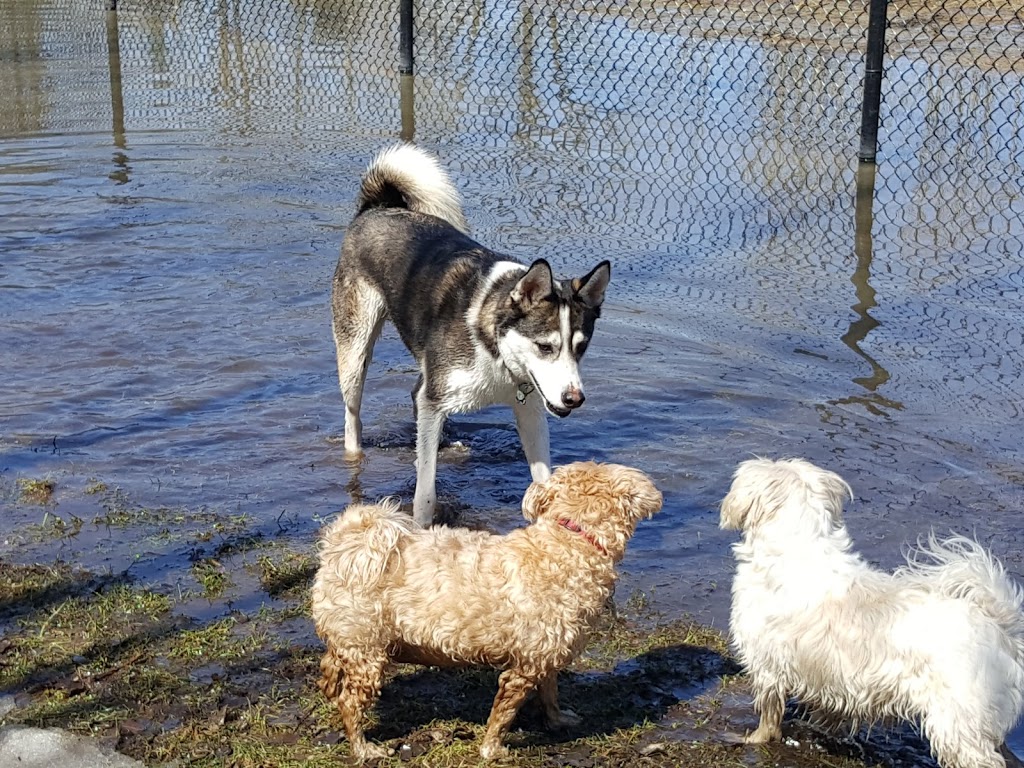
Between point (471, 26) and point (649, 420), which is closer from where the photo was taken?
point (649, 420)

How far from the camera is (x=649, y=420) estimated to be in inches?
267

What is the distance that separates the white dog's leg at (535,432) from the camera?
565 centimetres

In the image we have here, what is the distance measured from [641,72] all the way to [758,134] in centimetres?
292

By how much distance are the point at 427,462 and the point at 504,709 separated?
1.99 m

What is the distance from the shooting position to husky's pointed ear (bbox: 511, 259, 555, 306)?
531 centimetres

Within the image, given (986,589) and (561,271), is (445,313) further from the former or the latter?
(561,271)

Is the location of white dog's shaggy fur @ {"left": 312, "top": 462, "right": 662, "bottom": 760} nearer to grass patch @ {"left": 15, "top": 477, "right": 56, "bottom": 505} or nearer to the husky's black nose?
the husky's black nose

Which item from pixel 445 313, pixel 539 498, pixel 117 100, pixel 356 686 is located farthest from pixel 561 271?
pixel 117 100

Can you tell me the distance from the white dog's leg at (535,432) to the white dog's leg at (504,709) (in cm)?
182

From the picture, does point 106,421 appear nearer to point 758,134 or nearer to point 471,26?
point 758,134

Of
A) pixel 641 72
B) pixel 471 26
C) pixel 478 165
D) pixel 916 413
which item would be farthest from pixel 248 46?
pixel 916 413

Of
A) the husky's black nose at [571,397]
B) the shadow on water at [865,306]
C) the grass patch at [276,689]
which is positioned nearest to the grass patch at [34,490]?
the grass patch at [276,689]

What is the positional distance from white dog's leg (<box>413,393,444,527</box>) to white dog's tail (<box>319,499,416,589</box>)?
1760mm

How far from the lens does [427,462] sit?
5730 millimetres
